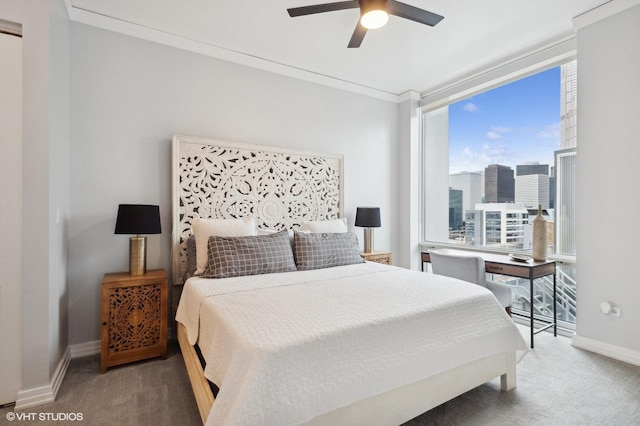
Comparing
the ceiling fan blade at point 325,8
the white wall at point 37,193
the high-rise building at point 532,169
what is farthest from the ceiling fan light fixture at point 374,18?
the high-rise building at point 532,169

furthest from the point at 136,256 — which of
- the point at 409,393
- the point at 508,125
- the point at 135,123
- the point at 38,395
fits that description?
the point at 508,125

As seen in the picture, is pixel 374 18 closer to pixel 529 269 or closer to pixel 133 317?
pixel 529 269

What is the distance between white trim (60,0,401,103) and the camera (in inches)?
105

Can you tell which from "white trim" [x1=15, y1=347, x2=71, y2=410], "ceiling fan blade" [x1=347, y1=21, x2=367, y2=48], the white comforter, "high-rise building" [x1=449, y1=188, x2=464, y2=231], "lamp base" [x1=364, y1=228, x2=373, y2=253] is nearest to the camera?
the white comforter

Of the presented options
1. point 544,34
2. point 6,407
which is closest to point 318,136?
point 544,34

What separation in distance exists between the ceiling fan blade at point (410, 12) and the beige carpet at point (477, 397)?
2486 millimetres

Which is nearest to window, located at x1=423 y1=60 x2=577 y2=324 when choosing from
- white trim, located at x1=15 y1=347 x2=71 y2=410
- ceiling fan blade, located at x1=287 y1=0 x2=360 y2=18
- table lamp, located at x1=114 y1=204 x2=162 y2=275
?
ceiling fan blade, located at x1=287 y1=0 x2=360 y2=18

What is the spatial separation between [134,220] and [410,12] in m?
2.48

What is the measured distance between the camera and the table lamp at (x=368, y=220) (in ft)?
12.5

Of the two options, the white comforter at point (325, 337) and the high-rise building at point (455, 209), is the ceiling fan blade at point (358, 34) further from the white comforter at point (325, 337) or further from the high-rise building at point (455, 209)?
the high-rise building at point (455, 209)

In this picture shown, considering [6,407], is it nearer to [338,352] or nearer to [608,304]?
[338,352]

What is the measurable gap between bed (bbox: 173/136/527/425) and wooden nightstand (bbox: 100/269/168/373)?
0.21m

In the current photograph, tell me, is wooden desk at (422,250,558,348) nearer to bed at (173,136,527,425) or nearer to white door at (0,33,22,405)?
bed at (173,136,527,425)

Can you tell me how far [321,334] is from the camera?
1.44m
